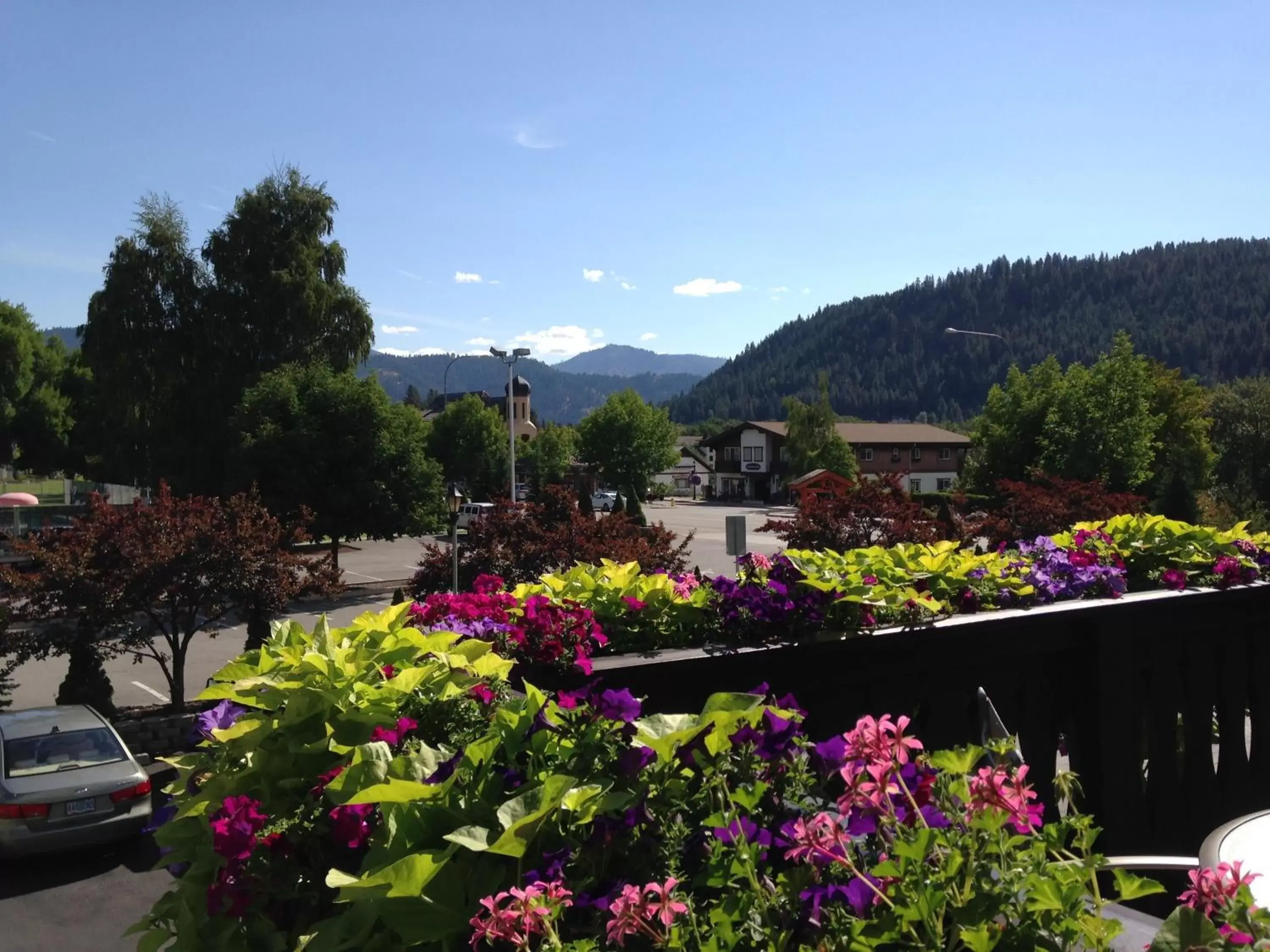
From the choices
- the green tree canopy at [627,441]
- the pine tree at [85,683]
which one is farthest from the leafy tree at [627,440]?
the pine tree at [85,683]

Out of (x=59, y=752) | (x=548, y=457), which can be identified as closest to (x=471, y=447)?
(x=548, y=457)

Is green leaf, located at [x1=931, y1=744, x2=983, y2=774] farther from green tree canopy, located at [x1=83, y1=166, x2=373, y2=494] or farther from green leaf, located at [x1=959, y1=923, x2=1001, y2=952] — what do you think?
green tree canopy, located at [x1=83, y1=166, x2=373, y2=494]

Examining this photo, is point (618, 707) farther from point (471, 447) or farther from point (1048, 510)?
point (471, 447)

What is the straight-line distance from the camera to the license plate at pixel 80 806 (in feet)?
29.8

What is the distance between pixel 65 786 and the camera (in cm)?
910

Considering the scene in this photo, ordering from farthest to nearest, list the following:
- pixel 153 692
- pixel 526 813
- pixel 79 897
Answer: pixel 153 692, pixel 79 897, pixel 526 813

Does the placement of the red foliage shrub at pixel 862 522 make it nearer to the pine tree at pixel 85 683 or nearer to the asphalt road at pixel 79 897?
the asphalt road at pixel 79 897

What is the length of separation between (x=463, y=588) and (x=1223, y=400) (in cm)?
5126

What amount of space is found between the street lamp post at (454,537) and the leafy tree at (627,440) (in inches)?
1531

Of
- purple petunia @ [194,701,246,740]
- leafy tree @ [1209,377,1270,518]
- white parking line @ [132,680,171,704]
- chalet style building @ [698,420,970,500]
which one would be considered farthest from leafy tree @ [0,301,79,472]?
leafy tree @ [1209,377,1270,518]

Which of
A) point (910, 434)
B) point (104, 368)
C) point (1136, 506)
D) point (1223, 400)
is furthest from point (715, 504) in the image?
point (1136, 506)

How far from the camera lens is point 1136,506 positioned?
16.1 m

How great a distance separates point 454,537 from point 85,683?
6131mm

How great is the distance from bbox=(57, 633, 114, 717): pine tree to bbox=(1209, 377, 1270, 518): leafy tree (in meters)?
39.2
